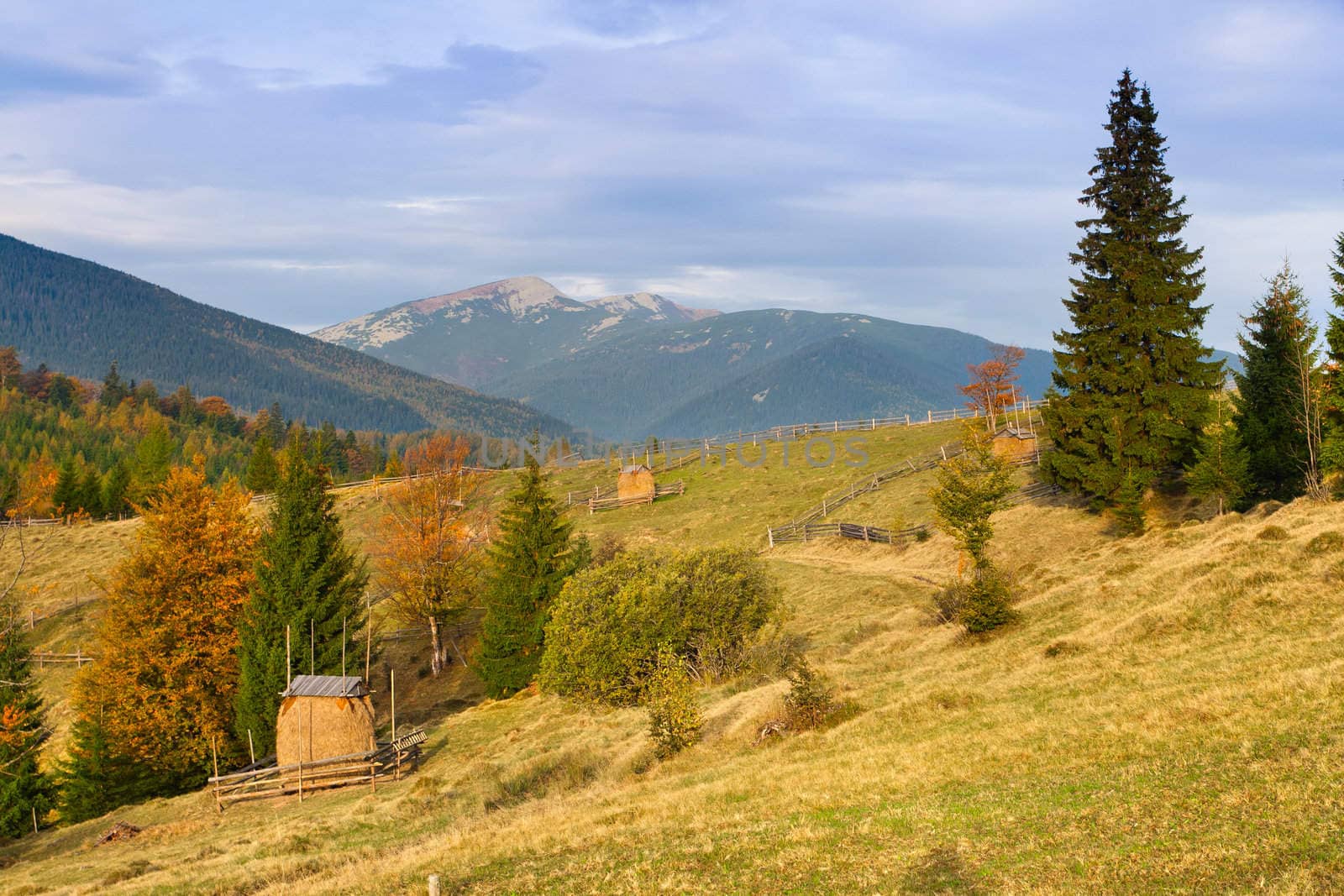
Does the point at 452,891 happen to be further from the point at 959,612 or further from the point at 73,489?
the point at 73,489

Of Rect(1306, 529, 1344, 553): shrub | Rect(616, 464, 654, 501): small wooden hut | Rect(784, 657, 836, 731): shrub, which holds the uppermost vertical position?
Rect(616, 464, 654, 501): small wooden hut

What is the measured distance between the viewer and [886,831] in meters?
15.6

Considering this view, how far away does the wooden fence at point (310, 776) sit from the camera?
33.8 metres

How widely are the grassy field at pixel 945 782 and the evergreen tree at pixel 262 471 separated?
67.7 meters

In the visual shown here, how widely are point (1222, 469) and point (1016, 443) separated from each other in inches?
1004

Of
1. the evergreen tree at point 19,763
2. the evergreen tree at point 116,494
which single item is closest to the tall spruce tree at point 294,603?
the evergreen tree at point 19,763

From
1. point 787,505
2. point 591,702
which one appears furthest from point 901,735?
point 787,505

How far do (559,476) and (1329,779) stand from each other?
89.2 metres

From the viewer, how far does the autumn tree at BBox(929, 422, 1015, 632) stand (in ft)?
106

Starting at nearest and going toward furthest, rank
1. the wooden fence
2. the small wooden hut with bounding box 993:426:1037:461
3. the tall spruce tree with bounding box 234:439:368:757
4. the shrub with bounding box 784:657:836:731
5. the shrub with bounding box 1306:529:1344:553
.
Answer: the shrub with bounding box 784:657:836:731 < the shrub with bounding box 1306:529:1344:553 < the wooden fence < the tall spruce tree with bounding box 234:439:368:757 < the small wooden hut with bounding box 993:426:1037:461

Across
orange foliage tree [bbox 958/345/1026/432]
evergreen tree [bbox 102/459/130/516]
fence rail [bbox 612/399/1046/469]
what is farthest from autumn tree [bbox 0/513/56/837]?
orange foliage tree [bbox 958/345/1026/432]

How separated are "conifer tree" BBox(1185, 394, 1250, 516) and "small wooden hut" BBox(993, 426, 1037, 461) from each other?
23.3 meters

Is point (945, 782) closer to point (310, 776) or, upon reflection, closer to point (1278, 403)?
point (310, 776)

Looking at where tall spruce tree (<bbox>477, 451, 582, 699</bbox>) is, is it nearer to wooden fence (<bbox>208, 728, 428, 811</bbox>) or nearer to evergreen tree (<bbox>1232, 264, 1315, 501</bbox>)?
wooden fence (<bbox>208, 728, 428, 811</bbox>)
